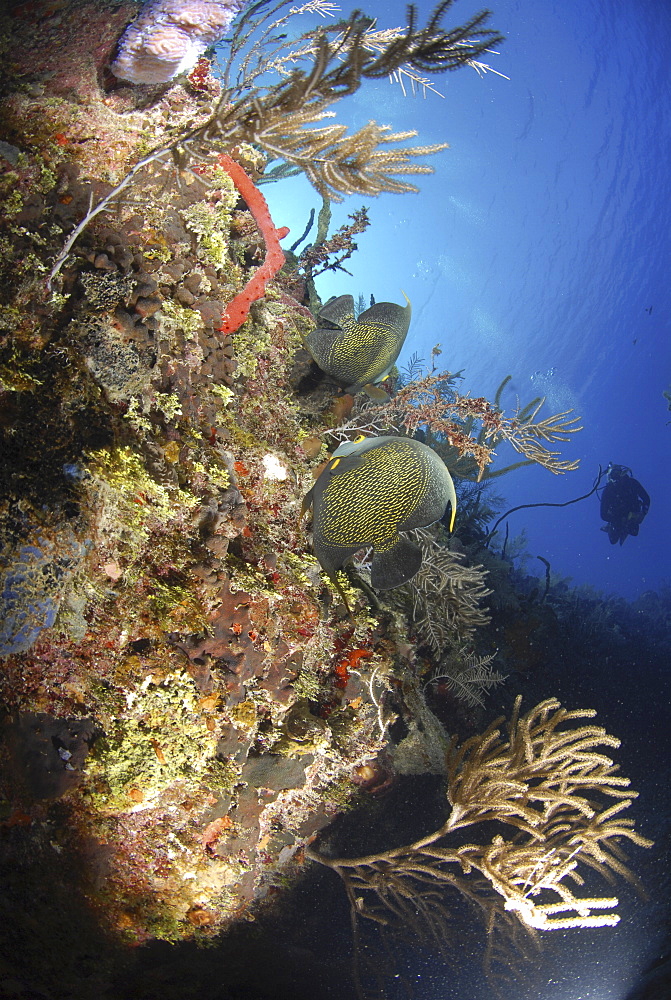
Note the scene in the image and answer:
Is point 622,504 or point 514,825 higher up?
point 622,504

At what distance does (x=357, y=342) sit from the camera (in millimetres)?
2725

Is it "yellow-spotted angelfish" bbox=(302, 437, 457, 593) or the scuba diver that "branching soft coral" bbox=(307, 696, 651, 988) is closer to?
"yellow-spotted angelfish" bbox=(302, 437, 457, 593)

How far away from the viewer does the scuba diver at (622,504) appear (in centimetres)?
1323

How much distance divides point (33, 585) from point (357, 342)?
212 centimetres

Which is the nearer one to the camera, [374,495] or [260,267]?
[374,495]

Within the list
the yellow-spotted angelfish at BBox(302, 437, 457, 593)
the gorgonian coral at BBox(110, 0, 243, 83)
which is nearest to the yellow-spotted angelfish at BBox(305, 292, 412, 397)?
the yellow-spotted angelfish at BBox(302, 437, 457, 593)

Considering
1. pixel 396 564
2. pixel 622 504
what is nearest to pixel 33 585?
pixel 396 564

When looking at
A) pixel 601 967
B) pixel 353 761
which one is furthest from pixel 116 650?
pixel 601 967

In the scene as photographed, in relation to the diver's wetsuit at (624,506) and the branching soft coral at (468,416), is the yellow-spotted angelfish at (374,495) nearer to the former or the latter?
the branching soft coral at (468,416)

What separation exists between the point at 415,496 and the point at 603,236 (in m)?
49.1

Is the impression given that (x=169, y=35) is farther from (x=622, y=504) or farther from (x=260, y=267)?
(x=622, y=504)

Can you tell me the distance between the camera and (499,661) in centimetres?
563

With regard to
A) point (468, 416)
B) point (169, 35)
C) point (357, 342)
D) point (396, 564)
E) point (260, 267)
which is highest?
point (169, 35)

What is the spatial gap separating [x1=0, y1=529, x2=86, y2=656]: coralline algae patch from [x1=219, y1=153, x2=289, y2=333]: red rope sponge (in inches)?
Result: 56.2
